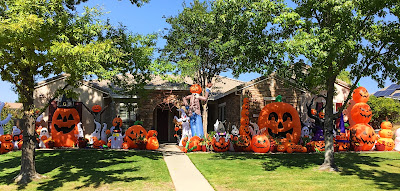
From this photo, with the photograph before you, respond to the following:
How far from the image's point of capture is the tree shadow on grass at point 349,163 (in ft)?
29.6

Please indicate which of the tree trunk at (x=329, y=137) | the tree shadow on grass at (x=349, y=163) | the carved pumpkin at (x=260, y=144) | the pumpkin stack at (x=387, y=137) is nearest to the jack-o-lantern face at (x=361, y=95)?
the pumpkin stack at (x=387, y=137)

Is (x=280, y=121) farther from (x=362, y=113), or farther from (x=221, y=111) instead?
(x=221, y=111)

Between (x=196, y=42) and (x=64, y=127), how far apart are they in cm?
812

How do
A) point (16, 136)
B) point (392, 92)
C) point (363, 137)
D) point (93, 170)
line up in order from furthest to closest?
point (392, 92) → point (16, 136) → point (363, 137) → point (93, 170)

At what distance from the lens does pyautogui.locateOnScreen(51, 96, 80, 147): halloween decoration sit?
614 inches

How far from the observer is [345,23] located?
901 cm

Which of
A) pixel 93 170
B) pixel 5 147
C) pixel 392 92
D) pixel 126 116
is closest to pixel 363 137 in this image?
pixel 392 92

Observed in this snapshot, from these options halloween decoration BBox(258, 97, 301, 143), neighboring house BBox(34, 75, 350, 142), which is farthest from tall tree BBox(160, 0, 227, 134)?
halloween decoration BBox(258, 97, 301, 143)

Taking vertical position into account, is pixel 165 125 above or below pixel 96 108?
below

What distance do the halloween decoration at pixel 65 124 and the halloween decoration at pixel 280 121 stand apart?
30.3 ft

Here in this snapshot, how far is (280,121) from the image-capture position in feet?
50.1

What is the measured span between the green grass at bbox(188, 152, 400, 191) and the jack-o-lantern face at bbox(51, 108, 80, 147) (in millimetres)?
6542

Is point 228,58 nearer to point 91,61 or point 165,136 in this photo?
point 165,136

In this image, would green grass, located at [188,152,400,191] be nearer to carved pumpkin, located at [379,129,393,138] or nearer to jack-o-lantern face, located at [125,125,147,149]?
carved pumpkin, located at [379,129,393,138]
